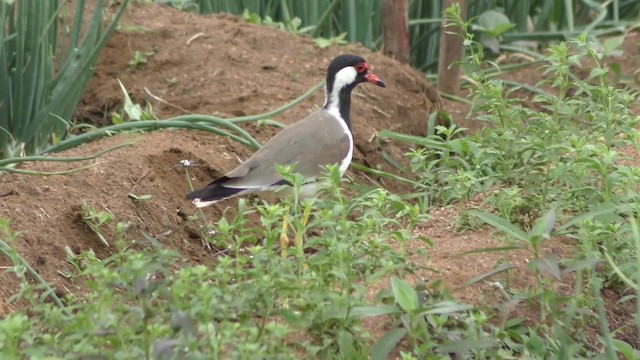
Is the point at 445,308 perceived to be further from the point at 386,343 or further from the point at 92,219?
the point at 92,219

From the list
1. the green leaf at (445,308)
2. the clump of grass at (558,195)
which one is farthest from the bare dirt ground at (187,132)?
the green leaf at (445,308)

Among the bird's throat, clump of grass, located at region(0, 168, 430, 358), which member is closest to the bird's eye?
the bird's throat

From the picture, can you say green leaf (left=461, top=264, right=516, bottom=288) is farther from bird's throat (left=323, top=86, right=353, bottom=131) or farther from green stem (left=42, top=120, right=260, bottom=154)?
bird's throat (left=323, top=86, right=353, bottom=131)

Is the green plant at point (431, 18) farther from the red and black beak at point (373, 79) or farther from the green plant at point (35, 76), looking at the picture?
the green plant at point (35, 76)

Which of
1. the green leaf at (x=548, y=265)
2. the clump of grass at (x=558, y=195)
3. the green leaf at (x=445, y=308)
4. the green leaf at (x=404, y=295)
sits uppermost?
the green leaf at (x=404, y=295)

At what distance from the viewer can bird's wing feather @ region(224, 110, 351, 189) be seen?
5.51 m

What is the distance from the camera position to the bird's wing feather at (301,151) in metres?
5.51

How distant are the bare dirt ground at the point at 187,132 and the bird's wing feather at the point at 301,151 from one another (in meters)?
0.29

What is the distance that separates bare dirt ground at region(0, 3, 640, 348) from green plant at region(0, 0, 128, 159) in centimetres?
24

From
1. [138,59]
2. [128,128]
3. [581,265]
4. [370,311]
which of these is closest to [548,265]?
[581,265]

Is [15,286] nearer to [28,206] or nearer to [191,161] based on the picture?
[28,206]

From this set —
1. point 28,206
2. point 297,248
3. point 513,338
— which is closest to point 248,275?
point 297,248

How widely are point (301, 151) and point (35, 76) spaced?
3.84 feet

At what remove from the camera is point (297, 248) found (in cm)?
387
